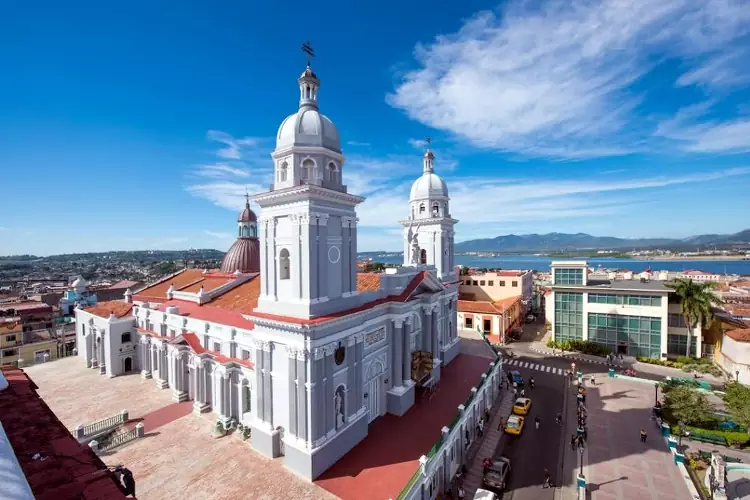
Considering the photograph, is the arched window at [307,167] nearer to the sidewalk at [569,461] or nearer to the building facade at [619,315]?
the sidewalk at [569,461]

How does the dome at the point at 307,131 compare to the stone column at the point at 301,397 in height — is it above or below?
above

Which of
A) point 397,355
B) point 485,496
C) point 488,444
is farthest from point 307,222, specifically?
point 488,444

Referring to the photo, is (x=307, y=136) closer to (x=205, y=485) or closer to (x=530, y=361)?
(x=205, y=485)

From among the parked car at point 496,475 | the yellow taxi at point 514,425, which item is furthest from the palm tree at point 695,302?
the parked car at point 496,475

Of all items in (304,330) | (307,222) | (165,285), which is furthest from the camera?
(165,285)

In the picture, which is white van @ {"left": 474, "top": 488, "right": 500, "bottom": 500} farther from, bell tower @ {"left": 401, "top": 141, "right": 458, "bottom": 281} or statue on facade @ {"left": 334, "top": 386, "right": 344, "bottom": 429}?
bell tower @ {"left": 401, "top": 141, "right": 458, "bottom": 281}

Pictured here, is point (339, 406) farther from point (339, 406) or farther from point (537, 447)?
point (537, 447)

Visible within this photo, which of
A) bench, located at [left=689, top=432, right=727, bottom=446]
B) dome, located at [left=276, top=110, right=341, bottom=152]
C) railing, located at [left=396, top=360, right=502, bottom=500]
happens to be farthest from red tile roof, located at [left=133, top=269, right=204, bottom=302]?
bench, located at [left=689, top=432, right=727, bottom=446]
